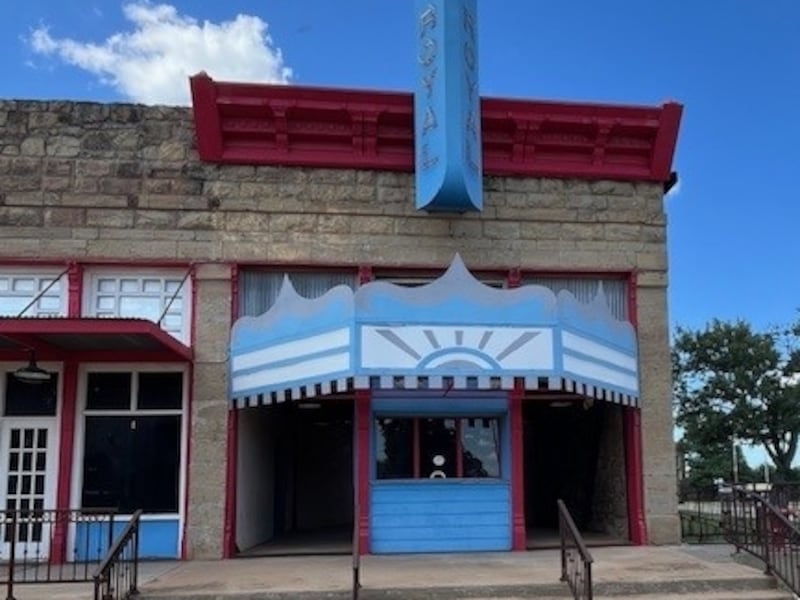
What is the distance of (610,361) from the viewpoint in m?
13.1

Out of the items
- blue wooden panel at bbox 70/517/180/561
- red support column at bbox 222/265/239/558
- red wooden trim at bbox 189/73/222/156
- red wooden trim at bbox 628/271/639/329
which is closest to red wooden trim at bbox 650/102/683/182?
red wooden trim at bbox 628/271/639/329

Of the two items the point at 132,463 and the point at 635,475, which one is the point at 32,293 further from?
the point at 635,475

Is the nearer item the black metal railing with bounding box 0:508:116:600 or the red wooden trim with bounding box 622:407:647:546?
the black metal railing with bounding box 0:508:116:600

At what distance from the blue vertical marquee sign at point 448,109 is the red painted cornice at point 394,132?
0.67 meters

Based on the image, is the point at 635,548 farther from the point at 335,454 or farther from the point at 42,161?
the point at 42,161

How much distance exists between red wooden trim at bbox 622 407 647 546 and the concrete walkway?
925 millimetres

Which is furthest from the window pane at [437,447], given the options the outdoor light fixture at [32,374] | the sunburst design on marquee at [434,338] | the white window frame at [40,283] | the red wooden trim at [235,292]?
the white window frame at [40,283]

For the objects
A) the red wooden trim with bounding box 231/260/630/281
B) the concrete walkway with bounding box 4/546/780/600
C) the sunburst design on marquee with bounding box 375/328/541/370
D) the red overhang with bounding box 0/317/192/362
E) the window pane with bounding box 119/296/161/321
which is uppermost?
the red wooden trim with bounding box 231/260/630/281

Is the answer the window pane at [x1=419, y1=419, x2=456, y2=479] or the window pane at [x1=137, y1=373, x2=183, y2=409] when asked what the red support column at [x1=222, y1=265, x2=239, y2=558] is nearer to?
the window pane at [x1=137, y1=373, x2=183, y2=409]

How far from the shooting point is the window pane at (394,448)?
13602mm

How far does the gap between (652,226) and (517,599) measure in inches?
288

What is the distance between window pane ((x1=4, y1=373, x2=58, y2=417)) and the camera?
13.4 metres

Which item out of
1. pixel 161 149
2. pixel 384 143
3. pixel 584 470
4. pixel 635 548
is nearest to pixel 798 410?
pixel 584 470

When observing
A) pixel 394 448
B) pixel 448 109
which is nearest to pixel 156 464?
pixel 394 448
